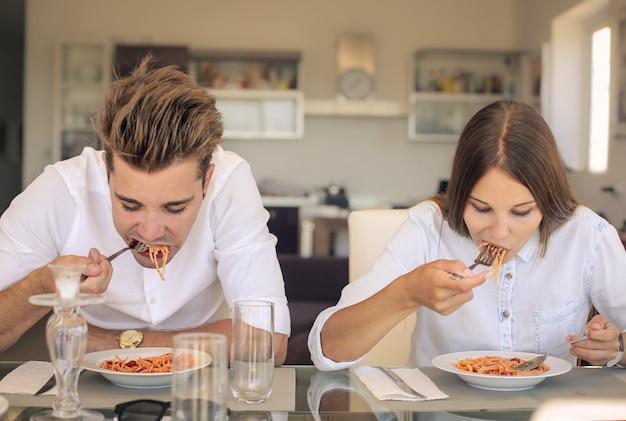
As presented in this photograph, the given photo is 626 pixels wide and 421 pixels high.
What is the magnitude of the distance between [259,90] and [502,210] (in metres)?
6.04

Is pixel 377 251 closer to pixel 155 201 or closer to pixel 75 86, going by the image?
pixel 155 201

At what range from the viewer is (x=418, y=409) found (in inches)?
57.4

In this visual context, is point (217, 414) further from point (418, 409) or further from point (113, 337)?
point (113, 337)

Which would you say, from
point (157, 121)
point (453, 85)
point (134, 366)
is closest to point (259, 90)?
point (453, 85)

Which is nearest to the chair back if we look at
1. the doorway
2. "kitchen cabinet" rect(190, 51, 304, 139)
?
"kitchen cabinet" rect(190, 51, 304, 139)

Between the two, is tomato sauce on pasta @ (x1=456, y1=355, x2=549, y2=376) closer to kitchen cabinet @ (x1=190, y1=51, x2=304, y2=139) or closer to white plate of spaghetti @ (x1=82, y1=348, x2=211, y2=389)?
white plate of spaghetti @ (x1=82, y1=348, x2=211, y2=389)

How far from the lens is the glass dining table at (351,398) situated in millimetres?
1407

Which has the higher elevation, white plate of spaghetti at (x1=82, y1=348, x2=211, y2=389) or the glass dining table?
white plate of spaghetti at (x1=82, y1=348, x2=211, y2=389)

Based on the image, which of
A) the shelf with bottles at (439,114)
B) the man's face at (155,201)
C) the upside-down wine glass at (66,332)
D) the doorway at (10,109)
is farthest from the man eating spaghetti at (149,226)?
the doorway at (10,109)

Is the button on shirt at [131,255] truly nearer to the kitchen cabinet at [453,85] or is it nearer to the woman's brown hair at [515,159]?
the woman's brown hair at [515,159]

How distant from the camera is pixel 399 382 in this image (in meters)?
1.63

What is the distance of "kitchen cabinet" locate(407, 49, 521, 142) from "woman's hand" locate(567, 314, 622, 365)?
606cm

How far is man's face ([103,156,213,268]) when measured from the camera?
68.6 inches

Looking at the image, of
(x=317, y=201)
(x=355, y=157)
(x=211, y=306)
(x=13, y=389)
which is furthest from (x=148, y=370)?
(x=355, y=157)
